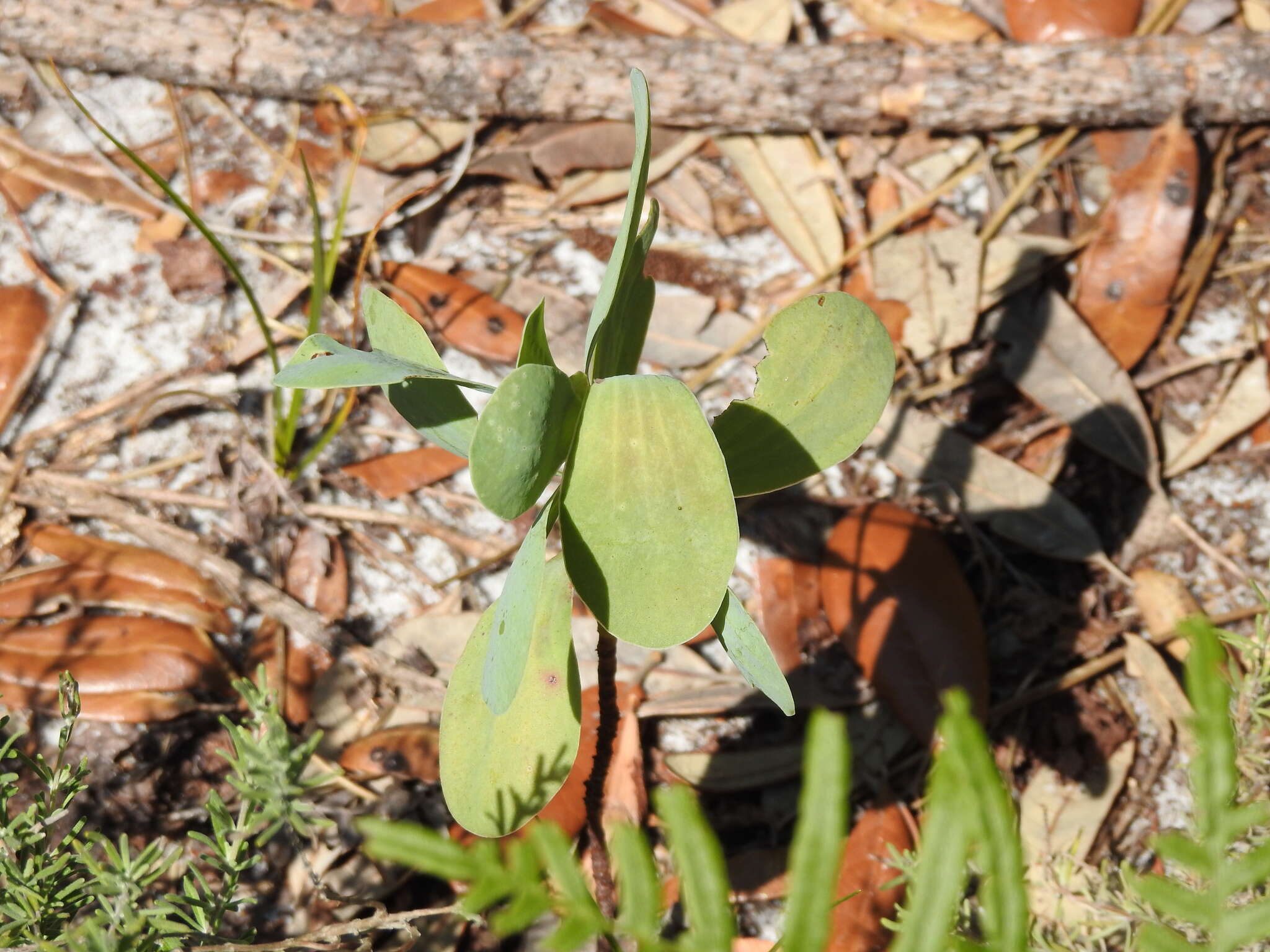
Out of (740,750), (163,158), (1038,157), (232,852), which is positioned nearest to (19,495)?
(163,158)

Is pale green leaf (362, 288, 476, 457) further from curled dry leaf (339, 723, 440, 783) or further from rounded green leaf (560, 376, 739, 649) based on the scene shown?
curled dry leaf (339, 723, 440, 783)

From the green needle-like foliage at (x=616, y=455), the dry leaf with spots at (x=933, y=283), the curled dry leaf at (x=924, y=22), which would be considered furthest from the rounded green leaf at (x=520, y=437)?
the curled dry leaf at (x=924, y=22)

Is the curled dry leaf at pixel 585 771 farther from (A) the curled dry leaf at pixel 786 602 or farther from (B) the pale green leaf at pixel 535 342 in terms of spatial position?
(B) the pale green leaf at pixel 535 342

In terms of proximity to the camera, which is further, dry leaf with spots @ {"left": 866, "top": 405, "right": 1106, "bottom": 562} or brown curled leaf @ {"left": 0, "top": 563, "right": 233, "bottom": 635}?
dry leaf with spots @ {"left": 866, "top": 405, "right": 1106, "bottom": 562}

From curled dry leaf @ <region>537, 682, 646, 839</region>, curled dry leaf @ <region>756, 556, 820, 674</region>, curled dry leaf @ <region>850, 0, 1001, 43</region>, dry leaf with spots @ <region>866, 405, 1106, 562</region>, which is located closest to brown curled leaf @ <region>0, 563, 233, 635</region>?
curled dry leaf @ <region>537, 682, 646, 839</region>

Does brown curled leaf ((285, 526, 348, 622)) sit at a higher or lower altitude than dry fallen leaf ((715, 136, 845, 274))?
lower
